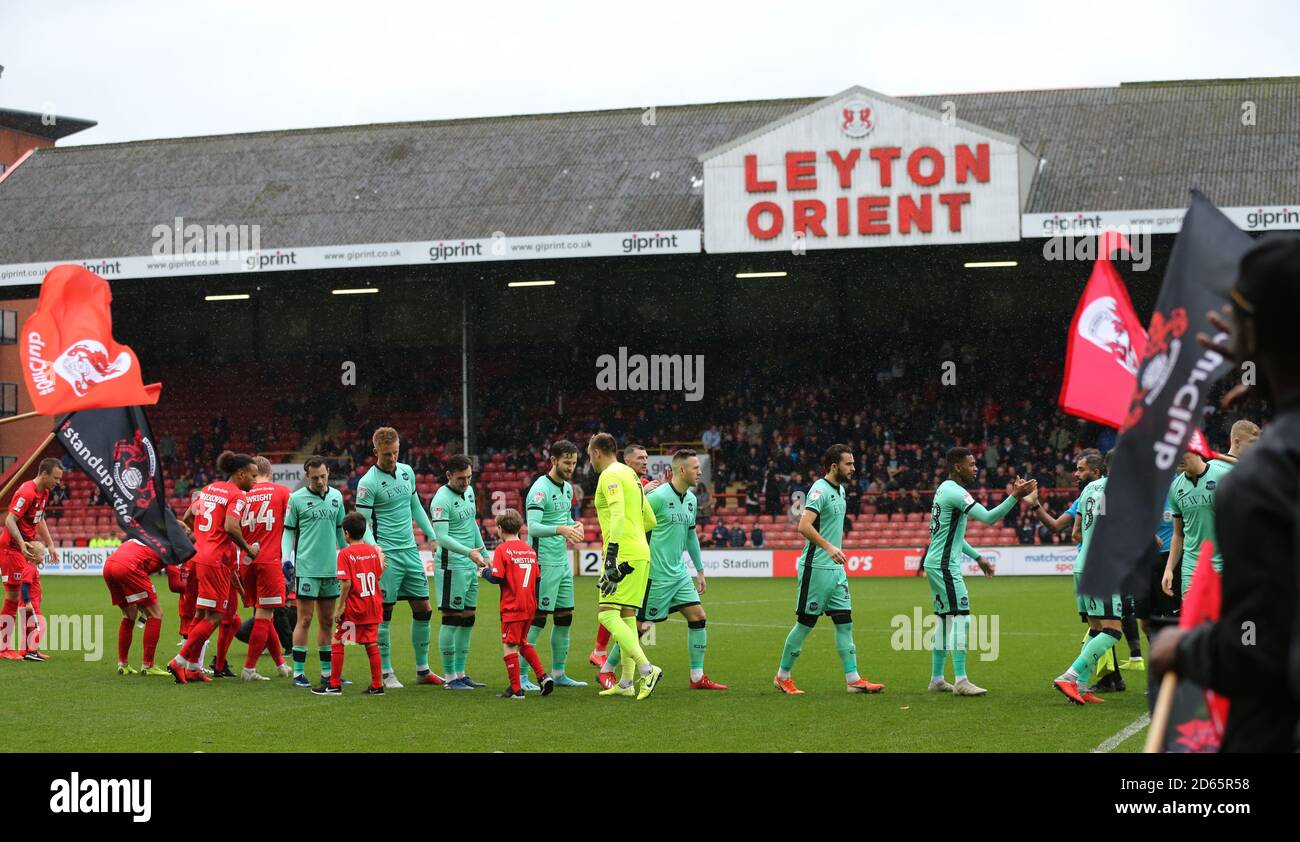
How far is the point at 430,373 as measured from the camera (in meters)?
44.0

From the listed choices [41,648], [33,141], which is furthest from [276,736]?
[33,141]

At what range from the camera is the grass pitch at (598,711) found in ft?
31.9

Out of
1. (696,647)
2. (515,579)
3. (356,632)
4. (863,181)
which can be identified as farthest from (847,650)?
(863,181)

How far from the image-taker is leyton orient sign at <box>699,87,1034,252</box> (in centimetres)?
3328

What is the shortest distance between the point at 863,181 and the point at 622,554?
2336 cm

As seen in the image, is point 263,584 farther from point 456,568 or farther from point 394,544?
point 456,568

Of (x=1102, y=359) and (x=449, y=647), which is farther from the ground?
(x=1102, y=359)

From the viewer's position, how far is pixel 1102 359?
25.9 ft

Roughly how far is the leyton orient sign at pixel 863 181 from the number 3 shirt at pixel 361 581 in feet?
74.7

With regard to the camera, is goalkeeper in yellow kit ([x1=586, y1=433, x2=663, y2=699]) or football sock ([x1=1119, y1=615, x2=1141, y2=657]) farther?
football sock ([x1=1119, y1=615, x2=1141, y2=657])

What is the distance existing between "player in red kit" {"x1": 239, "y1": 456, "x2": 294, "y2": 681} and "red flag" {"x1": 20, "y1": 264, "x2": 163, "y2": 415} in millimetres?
1410

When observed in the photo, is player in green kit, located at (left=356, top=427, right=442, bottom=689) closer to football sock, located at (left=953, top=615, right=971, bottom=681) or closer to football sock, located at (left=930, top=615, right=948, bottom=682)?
football sock, located at (left=930, top=615, right=948, bottom=682)

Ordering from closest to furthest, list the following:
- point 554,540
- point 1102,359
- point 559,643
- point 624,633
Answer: point 1102,359 < point 624,633 < point 554,540 < point 559,643

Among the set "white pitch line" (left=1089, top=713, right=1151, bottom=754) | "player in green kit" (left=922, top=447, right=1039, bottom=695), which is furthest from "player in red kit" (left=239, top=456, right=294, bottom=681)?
"white pitch line" (left=1089, top=713, right=1151, bottom=754)
